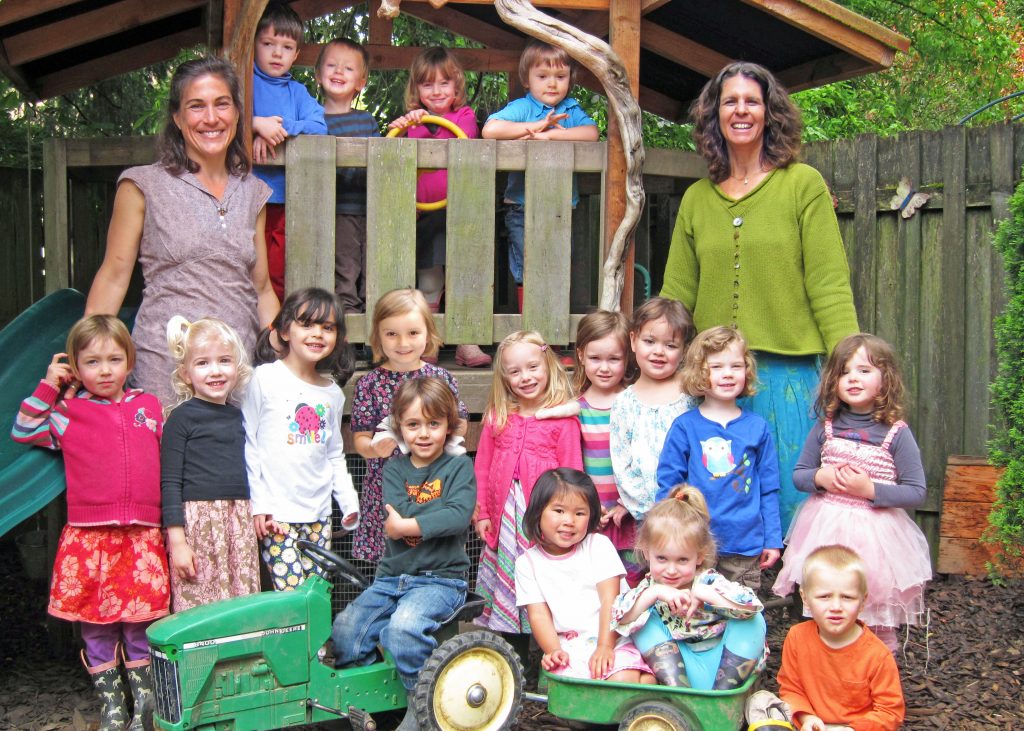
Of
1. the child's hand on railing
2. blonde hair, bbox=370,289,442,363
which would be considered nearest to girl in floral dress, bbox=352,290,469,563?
blonde hair, bbox=370,289,442,363

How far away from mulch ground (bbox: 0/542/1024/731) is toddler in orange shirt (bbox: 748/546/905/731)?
2.18 ft

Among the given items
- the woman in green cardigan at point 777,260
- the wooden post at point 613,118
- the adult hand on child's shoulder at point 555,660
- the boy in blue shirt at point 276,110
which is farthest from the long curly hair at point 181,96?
the adult hand on child's shoulder at point 555,660

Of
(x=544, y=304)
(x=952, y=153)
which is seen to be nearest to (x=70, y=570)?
(x=544, y=304)

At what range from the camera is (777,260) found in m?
4.45

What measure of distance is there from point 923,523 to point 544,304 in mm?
2591

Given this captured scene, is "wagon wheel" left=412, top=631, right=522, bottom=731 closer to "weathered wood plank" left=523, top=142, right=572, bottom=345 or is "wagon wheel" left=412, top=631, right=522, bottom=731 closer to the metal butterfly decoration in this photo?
"weathered wood plank" left=523, top=142, right=572, bottom=345

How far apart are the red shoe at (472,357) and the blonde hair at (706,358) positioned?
51.6 inches

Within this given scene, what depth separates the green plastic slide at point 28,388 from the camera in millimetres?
4023

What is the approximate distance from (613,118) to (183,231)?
1.98 meters

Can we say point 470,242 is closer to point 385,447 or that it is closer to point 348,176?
point 348,176

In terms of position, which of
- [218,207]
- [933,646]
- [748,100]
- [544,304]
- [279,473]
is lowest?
[933,646]

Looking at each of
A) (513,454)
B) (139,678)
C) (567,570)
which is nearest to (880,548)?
(567,570)

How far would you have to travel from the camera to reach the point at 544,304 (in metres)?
5.01

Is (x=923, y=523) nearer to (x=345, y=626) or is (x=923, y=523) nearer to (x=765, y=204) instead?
(x=765, y=204)
